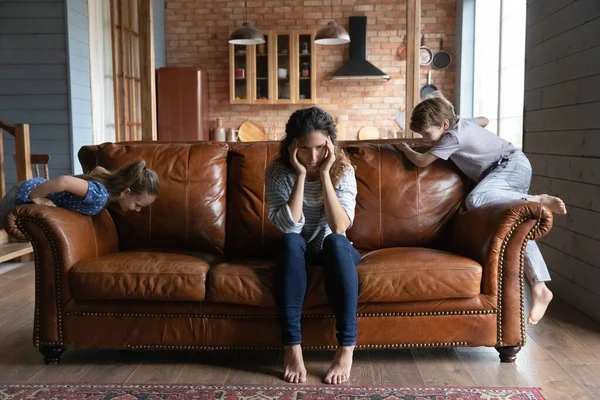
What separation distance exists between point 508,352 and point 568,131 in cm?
154

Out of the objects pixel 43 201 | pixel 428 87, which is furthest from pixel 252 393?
pixel 428 87

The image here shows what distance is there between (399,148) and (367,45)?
18.6 ft

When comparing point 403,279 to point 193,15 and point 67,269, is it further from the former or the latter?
point 193,15

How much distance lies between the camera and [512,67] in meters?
6.05

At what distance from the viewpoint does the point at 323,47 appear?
852 centimetres

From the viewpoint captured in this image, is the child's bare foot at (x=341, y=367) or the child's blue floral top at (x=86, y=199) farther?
the child's blue floral top at (x=86, y=199)

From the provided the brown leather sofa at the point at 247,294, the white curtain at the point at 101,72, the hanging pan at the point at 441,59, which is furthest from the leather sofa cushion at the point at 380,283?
the hanging pan at the point at 441,59

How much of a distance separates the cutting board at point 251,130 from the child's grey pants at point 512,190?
5.78 meters

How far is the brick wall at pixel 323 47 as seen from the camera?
8.44 meters

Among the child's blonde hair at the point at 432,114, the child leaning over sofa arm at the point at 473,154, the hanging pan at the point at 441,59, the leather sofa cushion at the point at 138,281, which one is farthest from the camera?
the hanging pan at the point at 441,59

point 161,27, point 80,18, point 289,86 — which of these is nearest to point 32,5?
point 80,18

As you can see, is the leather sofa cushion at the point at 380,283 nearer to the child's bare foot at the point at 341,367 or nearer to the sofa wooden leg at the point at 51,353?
the child's bare foot at the point at 341,367

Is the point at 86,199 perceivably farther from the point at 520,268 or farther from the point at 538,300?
the point at 538,300

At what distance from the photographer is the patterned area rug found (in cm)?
222
